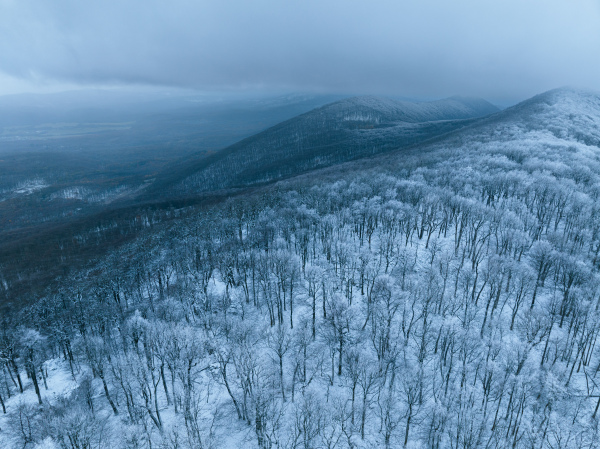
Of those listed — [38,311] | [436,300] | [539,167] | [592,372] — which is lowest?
[38,311]

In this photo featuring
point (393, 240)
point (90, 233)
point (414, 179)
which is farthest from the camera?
point (90, 233)

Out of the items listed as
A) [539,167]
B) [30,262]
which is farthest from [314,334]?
[30,262]

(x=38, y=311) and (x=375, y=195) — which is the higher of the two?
(x=375, y=195)

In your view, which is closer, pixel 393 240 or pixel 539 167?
pixel 393 240

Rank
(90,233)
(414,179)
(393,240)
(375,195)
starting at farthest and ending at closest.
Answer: (90,233), (414,179), (375,195), (393,240)

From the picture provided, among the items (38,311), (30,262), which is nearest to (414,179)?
(38,311)

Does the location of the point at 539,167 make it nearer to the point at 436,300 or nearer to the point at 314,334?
the point at 436,300
